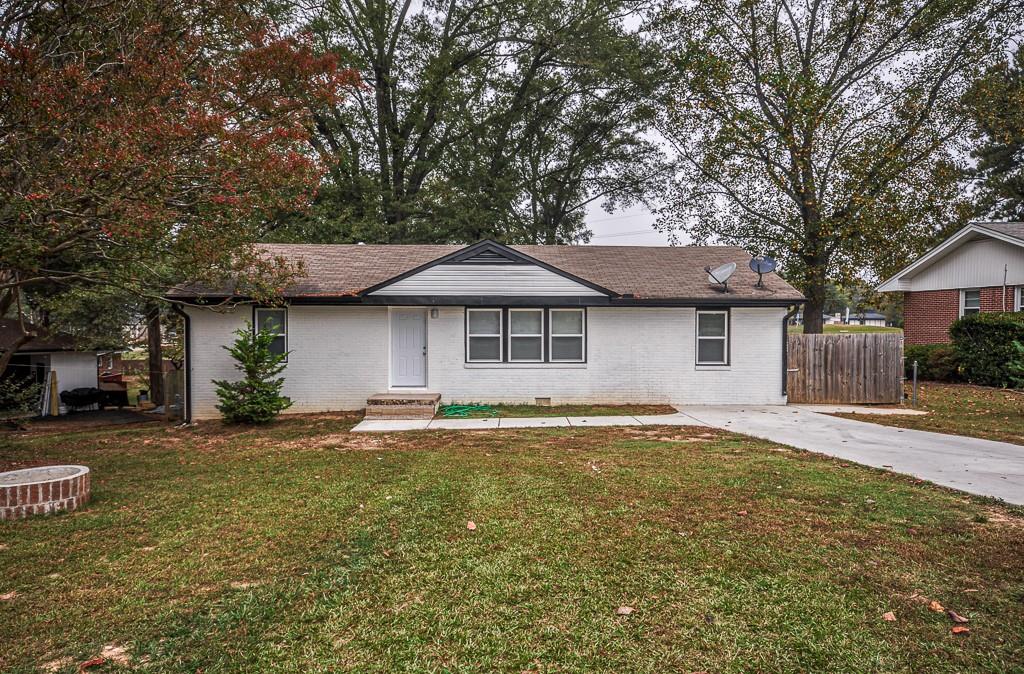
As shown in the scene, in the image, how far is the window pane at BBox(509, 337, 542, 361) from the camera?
42.4ft

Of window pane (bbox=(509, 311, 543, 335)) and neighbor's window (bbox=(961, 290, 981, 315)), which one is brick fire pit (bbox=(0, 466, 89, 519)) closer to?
window pane (bbox=(509, 311, 543, 335))

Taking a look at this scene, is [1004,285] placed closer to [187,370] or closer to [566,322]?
[566,322]

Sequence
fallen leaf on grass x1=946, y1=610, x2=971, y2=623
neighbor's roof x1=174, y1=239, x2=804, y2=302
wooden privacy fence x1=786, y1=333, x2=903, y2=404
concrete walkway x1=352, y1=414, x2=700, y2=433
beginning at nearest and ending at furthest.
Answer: fallen leaf on grass x1=946, y1=610, x2=971, y2=623, concrete walkway x1=352, y1=414, x2=700, y2=433, neighbor's roof x1=174, y1=239, x2=804, y2=302, wooden privacy fence x1=786, y1=333, x2=903, y2=404

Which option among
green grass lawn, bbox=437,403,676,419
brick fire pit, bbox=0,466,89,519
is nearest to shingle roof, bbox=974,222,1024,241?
green grass lawn, bbox=437,403,676,419

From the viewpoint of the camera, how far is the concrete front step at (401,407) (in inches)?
451

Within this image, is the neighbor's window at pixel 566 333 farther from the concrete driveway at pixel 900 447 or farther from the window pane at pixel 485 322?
the concrete driveway at pixel 900 447

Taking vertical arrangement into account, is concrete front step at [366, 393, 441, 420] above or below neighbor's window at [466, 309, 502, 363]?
below

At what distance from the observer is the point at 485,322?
42.4 ft

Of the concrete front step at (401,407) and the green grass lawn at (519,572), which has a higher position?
the concrete front step at (401,407)

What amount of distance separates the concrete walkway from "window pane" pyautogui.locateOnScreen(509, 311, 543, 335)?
268 centimetres

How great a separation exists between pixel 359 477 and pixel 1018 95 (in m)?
22.4

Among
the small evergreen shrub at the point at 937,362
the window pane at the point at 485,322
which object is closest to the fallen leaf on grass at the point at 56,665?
the window pane at the point at 485,322

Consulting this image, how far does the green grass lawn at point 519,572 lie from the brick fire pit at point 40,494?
23 cm

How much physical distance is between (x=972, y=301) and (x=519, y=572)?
21.6 metres
